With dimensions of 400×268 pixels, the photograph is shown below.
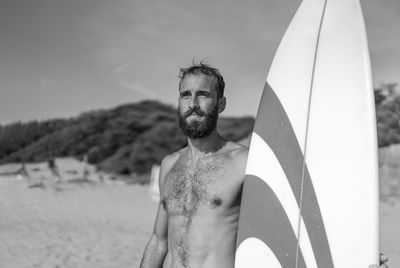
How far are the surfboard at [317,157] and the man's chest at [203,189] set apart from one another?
0.24ft

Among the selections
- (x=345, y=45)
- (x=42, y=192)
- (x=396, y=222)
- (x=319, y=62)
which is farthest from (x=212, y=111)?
(x=42, y=192)

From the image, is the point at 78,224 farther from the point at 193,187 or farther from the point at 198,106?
the point at 198,106

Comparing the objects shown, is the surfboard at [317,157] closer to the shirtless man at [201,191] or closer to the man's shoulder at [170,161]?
the shirtless man at [201,191]

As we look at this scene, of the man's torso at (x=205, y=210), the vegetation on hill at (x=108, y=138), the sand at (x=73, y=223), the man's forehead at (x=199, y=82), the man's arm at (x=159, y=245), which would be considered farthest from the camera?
the vegetation on hill at (x=108, y=138)

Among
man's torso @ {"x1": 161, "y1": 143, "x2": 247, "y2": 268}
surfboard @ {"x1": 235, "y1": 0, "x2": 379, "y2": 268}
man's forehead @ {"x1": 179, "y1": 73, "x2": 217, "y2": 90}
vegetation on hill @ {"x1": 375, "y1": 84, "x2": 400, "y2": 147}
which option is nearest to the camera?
surfboard @ {"x1": 235, "y1": 0, "x2": 379, "y2": 268}

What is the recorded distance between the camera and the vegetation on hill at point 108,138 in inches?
972

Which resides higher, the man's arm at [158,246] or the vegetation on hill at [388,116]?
the vegetation on hill at [388,116]

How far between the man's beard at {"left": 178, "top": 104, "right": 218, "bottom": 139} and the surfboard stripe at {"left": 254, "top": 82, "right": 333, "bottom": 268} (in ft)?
0.97

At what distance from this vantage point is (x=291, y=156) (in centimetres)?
211

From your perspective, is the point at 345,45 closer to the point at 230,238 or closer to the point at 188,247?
the point at 230,238

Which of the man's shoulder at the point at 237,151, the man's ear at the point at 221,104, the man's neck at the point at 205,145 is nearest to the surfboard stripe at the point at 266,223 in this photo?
the man's shoulder at the point at 237,151

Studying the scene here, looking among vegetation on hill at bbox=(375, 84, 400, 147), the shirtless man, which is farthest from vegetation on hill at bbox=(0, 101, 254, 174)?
the shirtless man

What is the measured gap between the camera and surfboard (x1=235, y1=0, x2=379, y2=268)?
1.86m

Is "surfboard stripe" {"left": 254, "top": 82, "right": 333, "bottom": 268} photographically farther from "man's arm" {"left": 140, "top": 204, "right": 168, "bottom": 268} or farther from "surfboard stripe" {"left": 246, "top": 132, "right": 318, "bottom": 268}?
"man's arm" {"left": 140, "top": 204, "right": 168, "bottom": 268}
